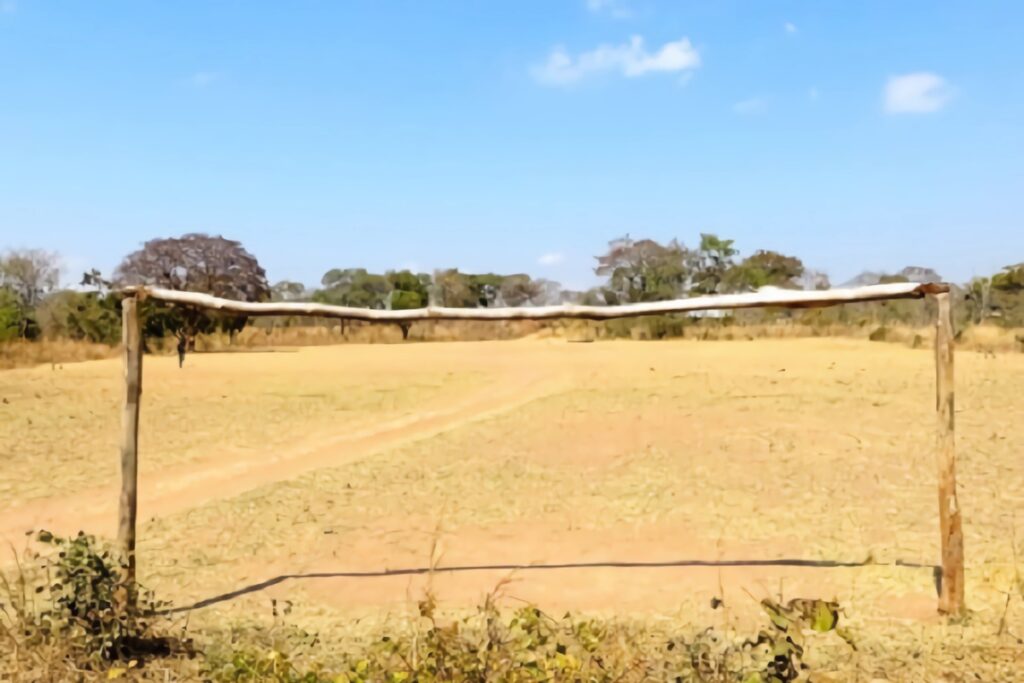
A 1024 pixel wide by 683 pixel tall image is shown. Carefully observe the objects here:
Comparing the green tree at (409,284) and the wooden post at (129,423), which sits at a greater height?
the green tree at (409,284)

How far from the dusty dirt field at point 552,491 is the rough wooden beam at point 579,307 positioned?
1832 millimetres

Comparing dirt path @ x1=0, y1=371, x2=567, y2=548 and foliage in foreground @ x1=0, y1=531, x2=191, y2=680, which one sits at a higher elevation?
foliage in foreground @ x1=0, y1=531, x2=191, y2=680

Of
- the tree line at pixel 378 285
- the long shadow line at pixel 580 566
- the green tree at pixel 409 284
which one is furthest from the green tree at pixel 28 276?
the long shadow line at pixel 580 566

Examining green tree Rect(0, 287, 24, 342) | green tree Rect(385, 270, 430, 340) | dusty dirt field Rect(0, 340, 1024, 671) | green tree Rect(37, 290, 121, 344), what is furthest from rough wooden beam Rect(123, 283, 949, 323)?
green tree Rect(385, 270, 430, 340)

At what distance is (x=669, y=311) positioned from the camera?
5.32 m

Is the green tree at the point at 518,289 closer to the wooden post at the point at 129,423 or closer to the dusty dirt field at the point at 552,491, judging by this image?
the dusty dirt field at the point at 552,491

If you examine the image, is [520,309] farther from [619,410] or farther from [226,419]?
[226,419]

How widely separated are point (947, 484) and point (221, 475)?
26.1 feet

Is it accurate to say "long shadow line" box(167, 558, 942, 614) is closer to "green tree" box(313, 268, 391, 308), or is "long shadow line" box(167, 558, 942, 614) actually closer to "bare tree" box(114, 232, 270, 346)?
"bare tree" box(114, 232, 270, 346)

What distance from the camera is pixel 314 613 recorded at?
5105mm

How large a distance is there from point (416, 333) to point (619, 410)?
95.6ft

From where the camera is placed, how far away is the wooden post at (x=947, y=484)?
4738 millimetres

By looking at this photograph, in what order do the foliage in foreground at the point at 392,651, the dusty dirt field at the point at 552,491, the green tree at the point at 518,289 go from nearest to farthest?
the foliage in foreground at the point at 392,651
the dusty dirt field at the point at 552,491
the green tree at the point at 518,289

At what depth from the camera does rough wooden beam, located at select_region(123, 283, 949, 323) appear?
496 cm
